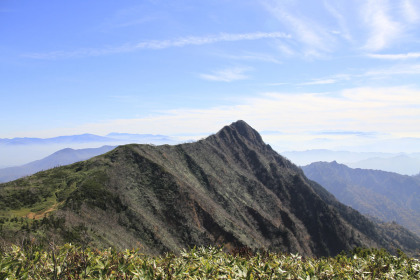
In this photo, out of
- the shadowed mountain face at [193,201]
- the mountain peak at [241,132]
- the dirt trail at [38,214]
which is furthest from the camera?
the mountain peak at [241,132]

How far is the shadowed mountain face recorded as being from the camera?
51188mm

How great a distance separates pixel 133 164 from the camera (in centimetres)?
7662

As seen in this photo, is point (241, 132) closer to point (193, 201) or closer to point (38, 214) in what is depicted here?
point (193, 201)

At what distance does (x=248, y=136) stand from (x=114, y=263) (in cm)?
16776

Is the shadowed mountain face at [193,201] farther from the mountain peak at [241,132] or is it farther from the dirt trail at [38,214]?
the mountain peak at [241,132]

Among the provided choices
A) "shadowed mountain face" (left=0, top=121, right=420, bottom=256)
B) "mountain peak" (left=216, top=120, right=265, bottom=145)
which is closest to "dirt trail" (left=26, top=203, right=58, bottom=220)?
"shadowed mountain face" (left=0, top=121, right=420, bottom=256)

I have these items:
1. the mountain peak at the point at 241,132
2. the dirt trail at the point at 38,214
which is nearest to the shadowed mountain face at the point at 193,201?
the dirt trail at the point at 38,214

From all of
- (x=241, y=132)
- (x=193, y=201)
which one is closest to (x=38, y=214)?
(x=193, y=201)

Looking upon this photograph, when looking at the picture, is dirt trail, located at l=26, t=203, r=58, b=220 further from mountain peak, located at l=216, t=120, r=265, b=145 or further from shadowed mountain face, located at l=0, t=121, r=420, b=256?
mountain peak, located at l=216, t=120, r=265, b=145

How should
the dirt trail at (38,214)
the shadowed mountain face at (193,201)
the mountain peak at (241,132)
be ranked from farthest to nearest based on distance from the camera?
the mountain peak at (241,132) → the shadowed mountain face at (193,201) → the dirt trail at (38,214)

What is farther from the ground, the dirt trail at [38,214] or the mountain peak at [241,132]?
the mountain peak at [241,132]

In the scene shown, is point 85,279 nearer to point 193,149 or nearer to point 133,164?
point 133,164

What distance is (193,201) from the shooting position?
75438 millimetres

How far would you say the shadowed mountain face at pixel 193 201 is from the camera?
51.2 metres
